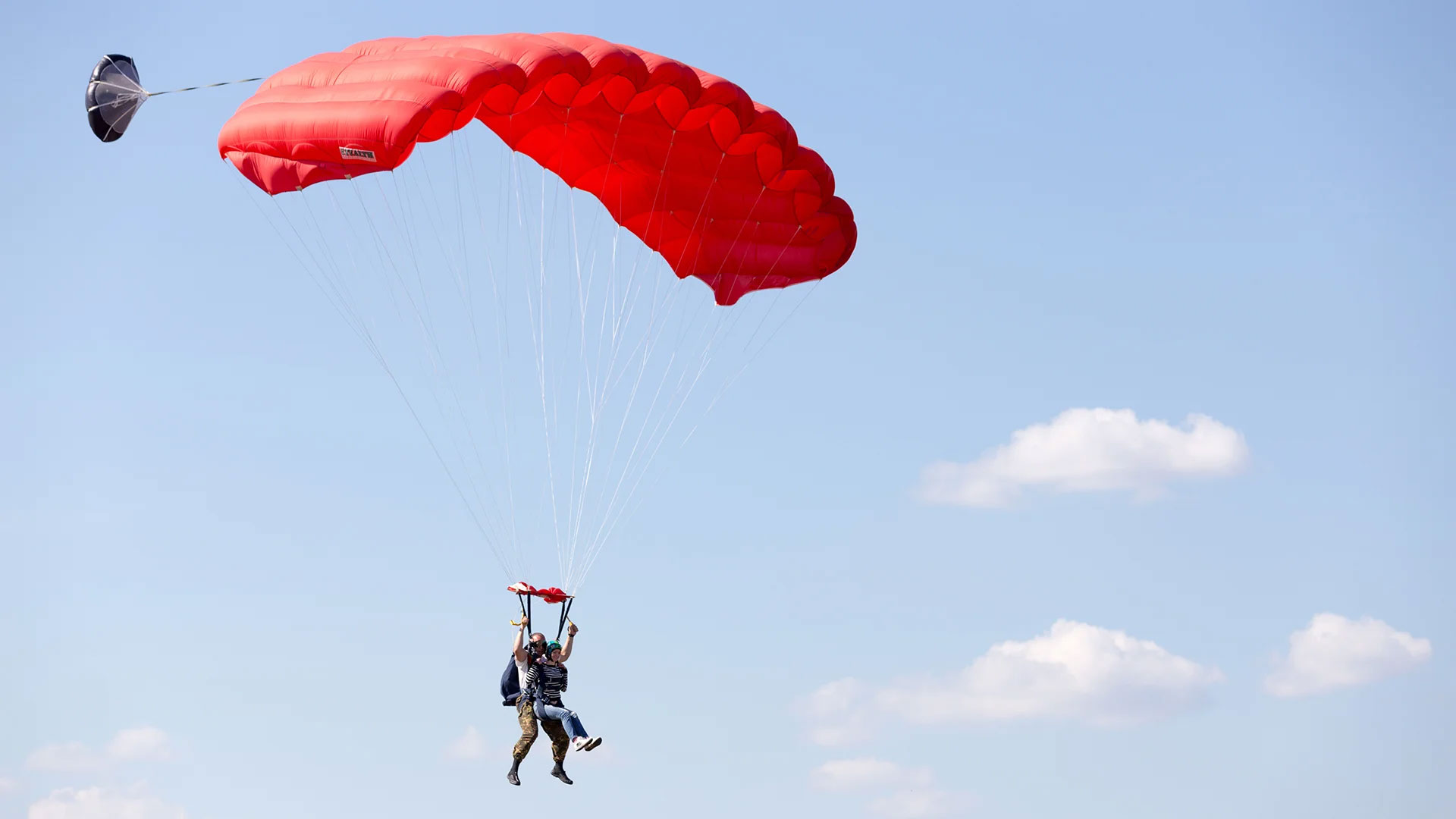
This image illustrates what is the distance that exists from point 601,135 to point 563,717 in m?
6.42

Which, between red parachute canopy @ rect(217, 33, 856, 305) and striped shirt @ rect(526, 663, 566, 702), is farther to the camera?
striped shirt @ rect(526, 663, 566, 702)

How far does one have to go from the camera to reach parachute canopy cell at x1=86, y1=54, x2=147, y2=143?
21.6 meters

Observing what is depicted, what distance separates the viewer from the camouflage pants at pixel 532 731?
2078cm

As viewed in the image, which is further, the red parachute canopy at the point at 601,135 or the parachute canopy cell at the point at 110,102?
Answer: the parachute canopy cell at the point at 110,102

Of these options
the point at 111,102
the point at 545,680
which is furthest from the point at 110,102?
the point at 545,680

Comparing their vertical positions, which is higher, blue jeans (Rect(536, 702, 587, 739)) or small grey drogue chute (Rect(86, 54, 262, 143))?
small grey drogue chute (Rect(86, 54, 262, 143))

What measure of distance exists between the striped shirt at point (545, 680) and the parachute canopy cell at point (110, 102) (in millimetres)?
6817

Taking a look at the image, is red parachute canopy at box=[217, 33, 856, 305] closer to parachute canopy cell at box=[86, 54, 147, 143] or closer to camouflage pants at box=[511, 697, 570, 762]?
→ parachute canopy cell at box=[86, 54, 147, 143]

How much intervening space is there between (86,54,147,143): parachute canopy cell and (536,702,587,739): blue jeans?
7163 millimetres

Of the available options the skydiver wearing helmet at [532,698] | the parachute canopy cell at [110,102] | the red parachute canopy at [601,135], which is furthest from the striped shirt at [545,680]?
the parachute canopy cell at [110,102]

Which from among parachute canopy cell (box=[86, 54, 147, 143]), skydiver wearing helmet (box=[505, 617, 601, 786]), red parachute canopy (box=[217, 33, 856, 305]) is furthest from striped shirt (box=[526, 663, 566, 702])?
parachute canopy cell (box=[86, 54, 147, 143])

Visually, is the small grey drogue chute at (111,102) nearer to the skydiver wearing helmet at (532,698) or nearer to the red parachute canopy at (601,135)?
the red parachute canopy at (601,135)

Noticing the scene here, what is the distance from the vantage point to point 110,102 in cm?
2161

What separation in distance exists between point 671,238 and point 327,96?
5112 millimetres
